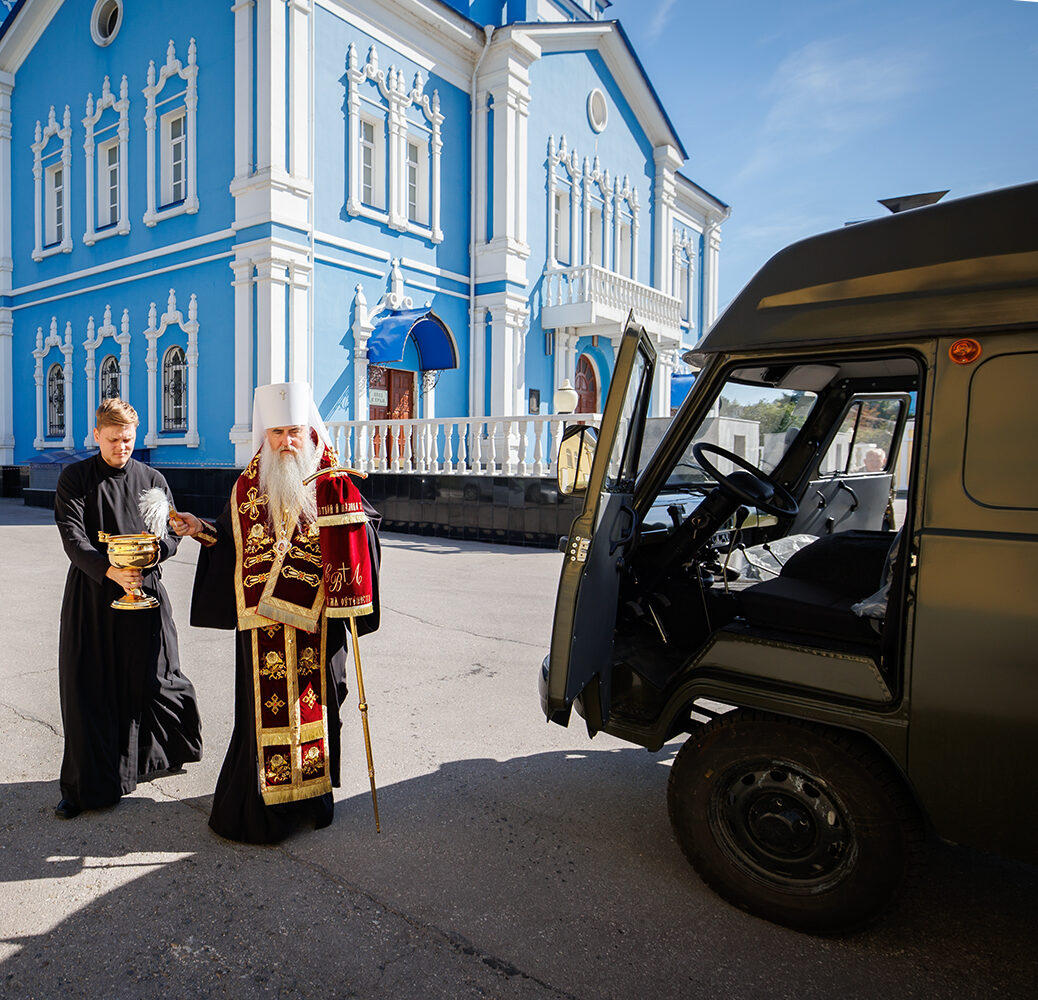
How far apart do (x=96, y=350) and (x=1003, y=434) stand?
64.3ft

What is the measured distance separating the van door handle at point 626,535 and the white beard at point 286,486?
3.87 ft

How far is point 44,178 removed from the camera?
1978 centimetres

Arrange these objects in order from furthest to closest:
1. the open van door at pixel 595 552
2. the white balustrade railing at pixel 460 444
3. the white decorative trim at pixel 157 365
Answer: the white decorative trim at pixel 157 365 → the white balustrade railing at pixel 460 444 → the open van door at pixel 595 552

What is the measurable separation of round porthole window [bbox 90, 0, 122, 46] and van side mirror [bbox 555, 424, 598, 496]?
63.4ft

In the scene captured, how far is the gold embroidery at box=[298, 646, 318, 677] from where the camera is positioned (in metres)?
3.30

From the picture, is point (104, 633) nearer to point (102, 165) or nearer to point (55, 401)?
point (102, 165)

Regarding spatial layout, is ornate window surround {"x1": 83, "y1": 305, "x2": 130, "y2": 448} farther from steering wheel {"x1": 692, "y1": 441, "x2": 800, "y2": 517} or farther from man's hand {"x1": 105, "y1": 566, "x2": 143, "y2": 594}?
steering wheel {"x1": 692, "y1": 441, "x2": 800, "y2": 517}

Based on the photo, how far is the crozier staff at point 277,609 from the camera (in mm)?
3193

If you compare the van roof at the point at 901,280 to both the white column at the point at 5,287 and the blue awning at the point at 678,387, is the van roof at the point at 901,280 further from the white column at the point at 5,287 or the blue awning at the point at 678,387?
the white column at the point at 5,287

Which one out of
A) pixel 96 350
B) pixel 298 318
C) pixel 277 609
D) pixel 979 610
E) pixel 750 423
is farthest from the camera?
pixel 96 350

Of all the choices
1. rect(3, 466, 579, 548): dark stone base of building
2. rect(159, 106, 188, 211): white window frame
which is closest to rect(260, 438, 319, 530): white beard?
rect(3, 466, 579, 548): dark stone base of building

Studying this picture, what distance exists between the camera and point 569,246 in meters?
20.1

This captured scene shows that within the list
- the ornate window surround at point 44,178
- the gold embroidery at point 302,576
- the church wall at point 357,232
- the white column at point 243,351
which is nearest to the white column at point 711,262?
the church wall at point 357,232

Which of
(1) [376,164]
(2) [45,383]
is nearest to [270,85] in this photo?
(1) [376,164]
